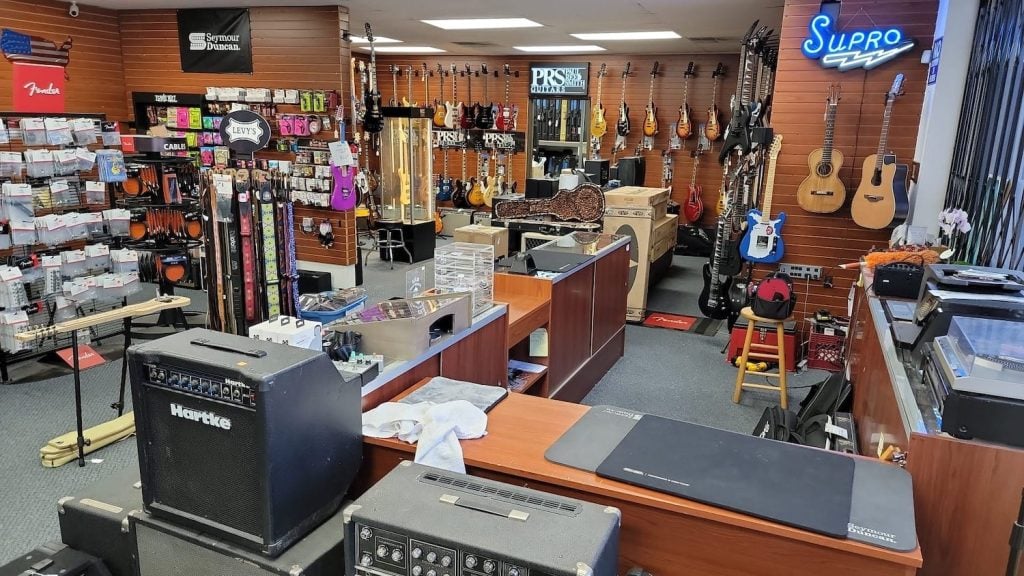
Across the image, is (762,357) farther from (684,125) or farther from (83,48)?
(83,48)

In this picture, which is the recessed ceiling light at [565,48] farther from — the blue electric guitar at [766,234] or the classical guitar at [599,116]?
the blue electric guitar at [766,234]

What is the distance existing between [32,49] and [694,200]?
27.2 ft

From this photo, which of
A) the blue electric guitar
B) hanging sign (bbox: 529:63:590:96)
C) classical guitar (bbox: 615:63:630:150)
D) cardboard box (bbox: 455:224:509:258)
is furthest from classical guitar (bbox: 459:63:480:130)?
the blue electric guitar

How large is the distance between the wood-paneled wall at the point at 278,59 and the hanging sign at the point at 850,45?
440cm

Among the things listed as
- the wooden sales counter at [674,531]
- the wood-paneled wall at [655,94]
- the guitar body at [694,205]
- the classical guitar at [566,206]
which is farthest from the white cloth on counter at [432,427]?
the wood-paneled wall at [655,94]

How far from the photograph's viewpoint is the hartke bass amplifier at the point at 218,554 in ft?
5.45

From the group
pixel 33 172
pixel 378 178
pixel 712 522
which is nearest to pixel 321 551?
pixel 712 522

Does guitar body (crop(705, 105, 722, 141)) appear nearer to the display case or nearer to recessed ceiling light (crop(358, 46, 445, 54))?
the display case

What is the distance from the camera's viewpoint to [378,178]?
9781mm

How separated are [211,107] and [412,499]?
23.1 ft

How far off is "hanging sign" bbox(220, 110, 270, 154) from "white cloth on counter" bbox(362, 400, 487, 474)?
2.35 metres

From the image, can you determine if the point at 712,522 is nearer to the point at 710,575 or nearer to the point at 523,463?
the point at 710,575

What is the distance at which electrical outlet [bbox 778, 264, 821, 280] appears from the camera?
5703mm

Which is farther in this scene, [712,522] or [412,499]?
[712,522]
